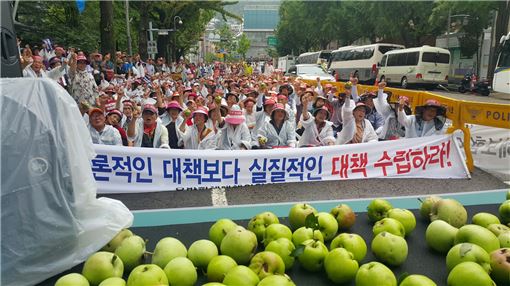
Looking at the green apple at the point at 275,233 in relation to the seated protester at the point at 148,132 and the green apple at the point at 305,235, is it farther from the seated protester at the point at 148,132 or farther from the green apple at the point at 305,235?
the seated protester at the point at 148,132

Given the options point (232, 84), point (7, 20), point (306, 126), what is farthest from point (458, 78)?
point (7, 20)

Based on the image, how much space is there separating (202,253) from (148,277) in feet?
1.08

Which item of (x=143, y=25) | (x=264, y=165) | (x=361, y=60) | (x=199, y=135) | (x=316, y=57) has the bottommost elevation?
(x=264, y=165)

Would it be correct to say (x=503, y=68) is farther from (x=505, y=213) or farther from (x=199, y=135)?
(x=505, y=213)

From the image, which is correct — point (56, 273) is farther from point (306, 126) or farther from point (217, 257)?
point (306, 126)

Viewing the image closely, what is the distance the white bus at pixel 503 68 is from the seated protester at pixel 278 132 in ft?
63.8

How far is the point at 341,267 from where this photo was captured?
178 cm

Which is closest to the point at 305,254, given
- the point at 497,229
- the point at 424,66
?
the point at 497,229

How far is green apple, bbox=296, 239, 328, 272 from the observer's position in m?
1.88

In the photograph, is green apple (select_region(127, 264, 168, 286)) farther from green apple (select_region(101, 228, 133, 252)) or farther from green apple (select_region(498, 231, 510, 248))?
green apple (select_region(498, 231, 510, 248))

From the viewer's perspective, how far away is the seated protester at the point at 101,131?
6285mm

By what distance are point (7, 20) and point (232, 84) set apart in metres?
11.1

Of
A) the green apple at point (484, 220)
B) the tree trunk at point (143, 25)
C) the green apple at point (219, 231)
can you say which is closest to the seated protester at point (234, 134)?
the green apple at point (219, 231)

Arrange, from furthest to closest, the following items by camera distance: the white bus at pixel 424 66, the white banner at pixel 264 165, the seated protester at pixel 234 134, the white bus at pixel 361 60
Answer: the white bus at pixel 361 60, the white bus at pixel 424 66, the seated protester at pixel 234 134, the white banner at pixel 264 165
